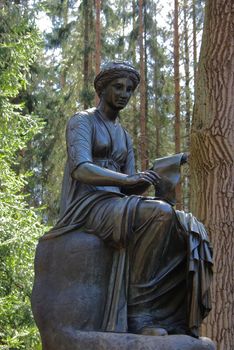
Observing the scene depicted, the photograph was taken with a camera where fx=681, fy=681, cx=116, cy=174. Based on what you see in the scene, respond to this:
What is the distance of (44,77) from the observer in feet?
54.7

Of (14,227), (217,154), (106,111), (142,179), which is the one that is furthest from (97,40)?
(142,179)

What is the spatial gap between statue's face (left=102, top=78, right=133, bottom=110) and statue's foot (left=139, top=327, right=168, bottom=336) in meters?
1.54

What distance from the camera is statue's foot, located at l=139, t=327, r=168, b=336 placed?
152 inches

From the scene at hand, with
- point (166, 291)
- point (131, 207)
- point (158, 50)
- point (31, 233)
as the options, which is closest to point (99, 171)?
point (131, 207)

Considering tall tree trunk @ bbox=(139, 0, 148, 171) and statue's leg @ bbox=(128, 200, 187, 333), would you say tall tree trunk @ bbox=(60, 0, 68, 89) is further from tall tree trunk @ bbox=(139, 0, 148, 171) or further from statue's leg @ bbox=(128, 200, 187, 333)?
statue's leg @ bbox=(128, 200, 187, 333)

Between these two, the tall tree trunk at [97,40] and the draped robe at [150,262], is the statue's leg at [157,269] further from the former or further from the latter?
the tall tree trunk at [97,40]

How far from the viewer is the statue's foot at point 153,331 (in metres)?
3.87

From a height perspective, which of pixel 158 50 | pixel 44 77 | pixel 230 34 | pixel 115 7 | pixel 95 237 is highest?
pixel 115 7

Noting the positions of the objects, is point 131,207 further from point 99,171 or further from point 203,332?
point 203,332

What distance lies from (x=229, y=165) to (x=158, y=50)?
13256 mm

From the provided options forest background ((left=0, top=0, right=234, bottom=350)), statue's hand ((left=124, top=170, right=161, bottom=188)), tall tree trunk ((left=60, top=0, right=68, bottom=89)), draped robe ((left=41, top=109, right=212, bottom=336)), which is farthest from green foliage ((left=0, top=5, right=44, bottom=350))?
tall tree trunk ((left=60, top=0, right=68, bottom=89))

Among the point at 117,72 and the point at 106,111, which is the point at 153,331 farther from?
the point at 117,72

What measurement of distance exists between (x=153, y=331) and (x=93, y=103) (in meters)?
14.1

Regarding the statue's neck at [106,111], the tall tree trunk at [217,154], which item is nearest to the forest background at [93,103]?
the tall tree trunk at [217,154]
